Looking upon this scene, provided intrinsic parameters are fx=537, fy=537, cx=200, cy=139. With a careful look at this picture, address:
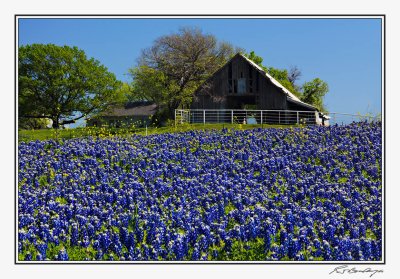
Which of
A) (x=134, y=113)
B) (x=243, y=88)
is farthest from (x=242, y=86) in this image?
(x=134, y=113)

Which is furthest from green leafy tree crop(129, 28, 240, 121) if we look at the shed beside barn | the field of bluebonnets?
the field of bluebonnets

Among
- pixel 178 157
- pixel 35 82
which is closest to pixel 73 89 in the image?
pixel 35 82

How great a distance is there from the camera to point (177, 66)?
48000 mm

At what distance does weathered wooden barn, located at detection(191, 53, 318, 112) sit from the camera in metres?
41.8

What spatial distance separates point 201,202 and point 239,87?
3307 centimetres

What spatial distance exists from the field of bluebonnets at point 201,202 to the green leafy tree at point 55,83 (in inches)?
1465

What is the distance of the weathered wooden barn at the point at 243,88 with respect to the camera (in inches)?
1646

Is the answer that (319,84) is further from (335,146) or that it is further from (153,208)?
(153,208)

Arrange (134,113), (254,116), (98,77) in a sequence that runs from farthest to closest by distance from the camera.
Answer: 1. (134,113)
2. (98,77)
3. (254,116)

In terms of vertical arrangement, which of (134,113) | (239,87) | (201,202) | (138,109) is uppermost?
(138,109)

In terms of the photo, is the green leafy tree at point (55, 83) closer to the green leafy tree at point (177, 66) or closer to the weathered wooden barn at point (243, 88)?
the green leafy tree at point (177, 66)

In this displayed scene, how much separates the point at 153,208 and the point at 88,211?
1182mm

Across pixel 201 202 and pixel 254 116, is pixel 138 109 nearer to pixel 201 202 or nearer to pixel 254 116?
pixel 254 116

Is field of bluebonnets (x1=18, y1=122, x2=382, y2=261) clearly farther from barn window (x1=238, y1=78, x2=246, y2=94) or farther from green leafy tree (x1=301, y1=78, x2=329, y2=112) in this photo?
green leafy tree (x1=301, y1=78, x2=329, y2=112)
